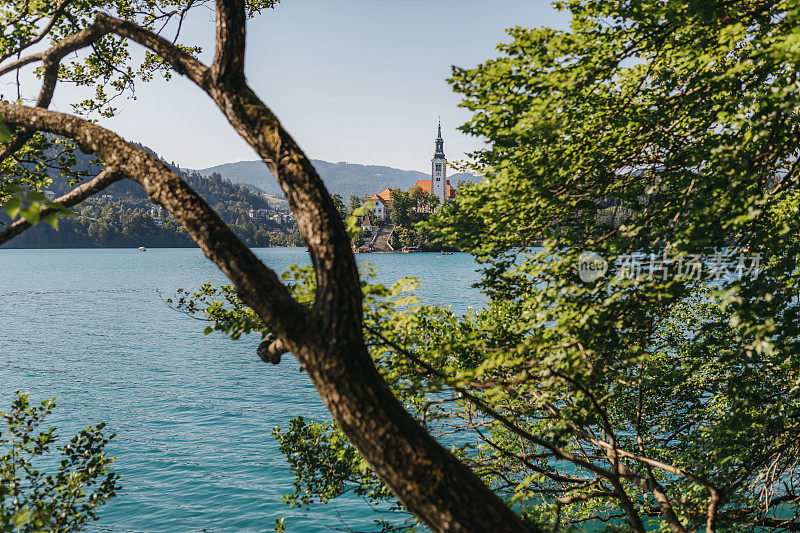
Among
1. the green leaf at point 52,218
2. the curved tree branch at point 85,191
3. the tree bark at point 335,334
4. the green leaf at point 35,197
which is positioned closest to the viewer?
the green leaf at point 35,197

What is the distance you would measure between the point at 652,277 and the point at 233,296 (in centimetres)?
630

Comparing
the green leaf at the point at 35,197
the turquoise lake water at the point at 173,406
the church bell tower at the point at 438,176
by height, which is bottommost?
the turquoise lake water at the point at 173,406

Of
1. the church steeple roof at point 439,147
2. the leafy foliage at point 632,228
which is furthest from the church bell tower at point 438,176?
the leafy foliage at point 632,228

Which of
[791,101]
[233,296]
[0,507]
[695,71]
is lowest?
[0,507]

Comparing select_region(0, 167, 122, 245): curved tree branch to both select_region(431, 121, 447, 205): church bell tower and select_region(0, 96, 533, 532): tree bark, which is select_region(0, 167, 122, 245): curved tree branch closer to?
select_region(0, 96, 533, 532): tree bark

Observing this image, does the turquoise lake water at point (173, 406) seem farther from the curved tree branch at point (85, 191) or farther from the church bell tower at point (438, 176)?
the church bell tower at point (438, 176)

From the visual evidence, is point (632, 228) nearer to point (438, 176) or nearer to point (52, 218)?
point (52, 218)

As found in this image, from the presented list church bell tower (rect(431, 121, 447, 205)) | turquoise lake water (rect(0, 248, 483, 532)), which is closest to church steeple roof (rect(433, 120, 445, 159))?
church bell tower (rect(431, 121, 447, 205))

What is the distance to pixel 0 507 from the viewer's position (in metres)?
4.72

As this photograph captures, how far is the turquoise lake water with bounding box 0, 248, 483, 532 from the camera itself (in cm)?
1500

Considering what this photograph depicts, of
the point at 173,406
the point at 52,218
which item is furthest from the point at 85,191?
the point at 173,406

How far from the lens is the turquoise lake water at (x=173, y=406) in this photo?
591 inches

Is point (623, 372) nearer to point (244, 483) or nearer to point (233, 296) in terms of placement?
point (233, 296)

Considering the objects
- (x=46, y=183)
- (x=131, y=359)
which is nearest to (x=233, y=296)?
(x=46, y=183)
